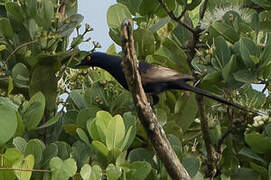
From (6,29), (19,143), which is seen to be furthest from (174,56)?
(19,143)

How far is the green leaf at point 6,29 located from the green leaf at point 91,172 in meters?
1.55

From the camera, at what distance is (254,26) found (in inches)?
188

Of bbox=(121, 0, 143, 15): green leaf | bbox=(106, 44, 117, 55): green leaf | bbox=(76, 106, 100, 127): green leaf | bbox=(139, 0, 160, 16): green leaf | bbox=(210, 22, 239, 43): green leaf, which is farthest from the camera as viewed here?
bbox=(106, 44, 117, 55): green leaf

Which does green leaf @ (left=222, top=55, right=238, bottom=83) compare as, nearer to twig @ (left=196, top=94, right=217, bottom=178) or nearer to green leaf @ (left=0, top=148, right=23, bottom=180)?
twig @ (left=196, top=94, right=217, bottom=178)

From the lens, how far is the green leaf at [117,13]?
505 cm

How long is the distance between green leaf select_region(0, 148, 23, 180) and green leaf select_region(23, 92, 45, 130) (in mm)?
507

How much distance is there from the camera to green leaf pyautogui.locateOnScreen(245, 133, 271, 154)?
427 centimetres

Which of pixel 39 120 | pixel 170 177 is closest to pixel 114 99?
pixel 39 120

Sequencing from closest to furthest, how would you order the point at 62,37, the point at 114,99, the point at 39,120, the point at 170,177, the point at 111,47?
the point at 170,177 → the point at 39,120 → the point at 114,99 → the point at 62,37 → the point at 111,47

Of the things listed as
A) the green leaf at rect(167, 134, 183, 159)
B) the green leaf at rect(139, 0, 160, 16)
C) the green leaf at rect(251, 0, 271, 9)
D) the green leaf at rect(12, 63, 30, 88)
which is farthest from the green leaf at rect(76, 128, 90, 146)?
the green leaf at rect(251, 0, 271, 9)

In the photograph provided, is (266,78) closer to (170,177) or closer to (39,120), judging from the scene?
(170,177)

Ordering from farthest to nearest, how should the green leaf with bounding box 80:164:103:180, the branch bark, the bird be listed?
the bird → the green leaf with bounding box 80:164:103:180 → the branch bark

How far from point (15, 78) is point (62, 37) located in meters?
0.50

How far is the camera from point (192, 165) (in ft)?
13.8
